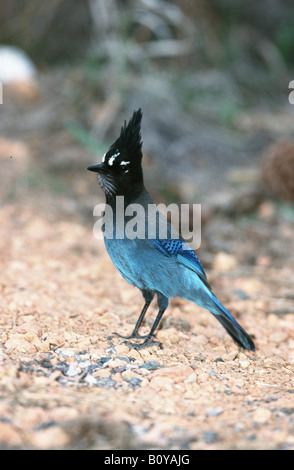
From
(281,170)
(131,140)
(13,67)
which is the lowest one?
(131,140)

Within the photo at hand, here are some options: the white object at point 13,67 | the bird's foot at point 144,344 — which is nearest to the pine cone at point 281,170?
the bird's foot at point 144,344

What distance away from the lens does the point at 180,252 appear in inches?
104

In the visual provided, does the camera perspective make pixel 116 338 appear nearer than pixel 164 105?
Yes

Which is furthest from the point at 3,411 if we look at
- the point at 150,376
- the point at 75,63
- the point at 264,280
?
the point at 75,63

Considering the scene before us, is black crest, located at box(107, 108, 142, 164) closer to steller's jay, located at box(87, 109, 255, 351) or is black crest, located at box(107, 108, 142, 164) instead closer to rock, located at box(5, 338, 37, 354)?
steller's jay, located at box(87, 109, 255, 351)

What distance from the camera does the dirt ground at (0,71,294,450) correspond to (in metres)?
1.74

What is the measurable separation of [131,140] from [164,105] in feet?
11.1

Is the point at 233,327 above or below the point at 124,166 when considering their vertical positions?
below

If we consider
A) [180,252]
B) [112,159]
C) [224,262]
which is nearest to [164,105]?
[224,262]

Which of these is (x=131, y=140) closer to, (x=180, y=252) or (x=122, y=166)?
(x=122, y=166)

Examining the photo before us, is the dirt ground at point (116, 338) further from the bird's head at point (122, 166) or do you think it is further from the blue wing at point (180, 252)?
the bird's head at point (122, 166)

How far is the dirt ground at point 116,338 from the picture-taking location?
5.70 ft

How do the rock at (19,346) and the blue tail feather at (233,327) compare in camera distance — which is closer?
the rock at (19,346)

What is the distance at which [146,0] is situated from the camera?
19.7 feet
